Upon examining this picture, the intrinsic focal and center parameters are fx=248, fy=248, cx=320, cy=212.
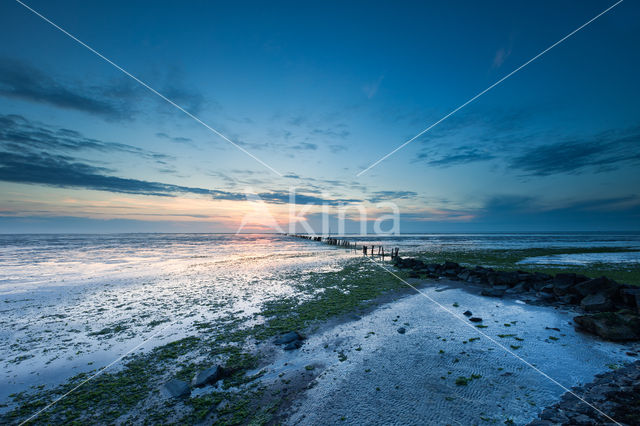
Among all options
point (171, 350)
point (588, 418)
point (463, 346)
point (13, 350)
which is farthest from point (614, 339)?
point (13, 350)

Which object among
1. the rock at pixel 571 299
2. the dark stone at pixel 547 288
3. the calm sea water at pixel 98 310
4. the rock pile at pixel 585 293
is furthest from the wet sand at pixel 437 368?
the calm sea water at pixel 98 310

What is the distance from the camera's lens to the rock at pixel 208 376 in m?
6.48

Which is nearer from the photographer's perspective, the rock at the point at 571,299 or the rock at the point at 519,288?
Answer: the rock at the point at 571,299

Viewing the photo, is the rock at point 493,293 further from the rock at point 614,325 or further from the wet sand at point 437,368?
the rock at point 614,325

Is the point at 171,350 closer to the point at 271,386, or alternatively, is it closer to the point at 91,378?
the point at 91,378

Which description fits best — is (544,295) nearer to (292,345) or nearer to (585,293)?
(585,293)

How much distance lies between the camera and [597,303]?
1082 cm

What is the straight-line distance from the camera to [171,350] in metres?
8.39

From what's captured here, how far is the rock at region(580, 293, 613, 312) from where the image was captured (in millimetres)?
10695

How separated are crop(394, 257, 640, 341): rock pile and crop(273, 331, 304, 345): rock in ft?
34.4

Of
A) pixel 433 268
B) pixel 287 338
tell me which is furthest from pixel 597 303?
pixel 287 338

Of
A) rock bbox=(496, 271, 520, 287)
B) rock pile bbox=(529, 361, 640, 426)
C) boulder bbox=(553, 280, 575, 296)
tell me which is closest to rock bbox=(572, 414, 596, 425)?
rock pile bbox=(529, 361, 640, 426)

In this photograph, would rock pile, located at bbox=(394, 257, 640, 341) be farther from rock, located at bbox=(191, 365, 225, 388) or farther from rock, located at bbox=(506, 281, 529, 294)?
rock, located at bbox=(191, 365, 225, 388)

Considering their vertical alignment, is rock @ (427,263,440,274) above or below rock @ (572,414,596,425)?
above
